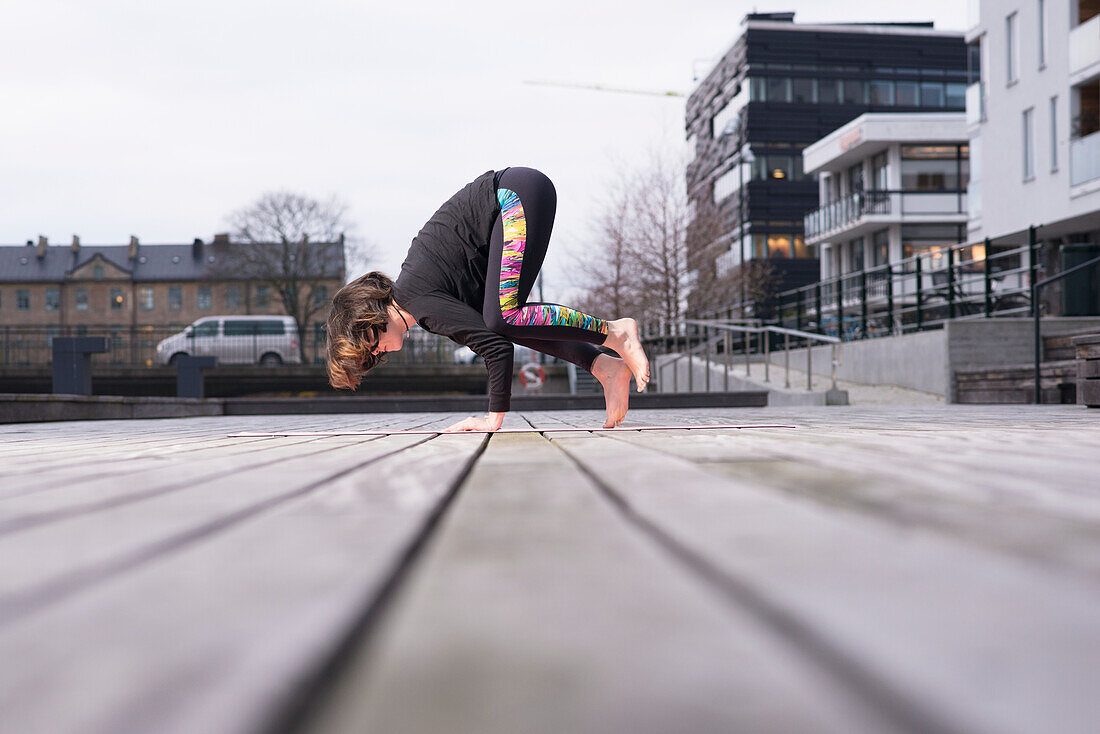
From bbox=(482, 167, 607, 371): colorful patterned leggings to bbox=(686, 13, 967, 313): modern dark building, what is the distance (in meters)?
35.1

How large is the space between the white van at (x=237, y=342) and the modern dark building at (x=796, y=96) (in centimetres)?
2061

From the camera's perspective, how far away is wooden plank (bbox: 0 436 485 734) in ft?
1.11

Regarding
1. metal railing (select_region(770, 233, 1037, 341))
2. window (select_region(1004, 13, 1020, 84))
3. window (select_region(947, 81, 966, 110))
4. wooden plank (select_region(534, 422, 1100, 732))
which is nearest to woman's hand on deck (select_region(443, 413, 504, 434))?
wooden plank (select_region(534, 422, 1100, 732))

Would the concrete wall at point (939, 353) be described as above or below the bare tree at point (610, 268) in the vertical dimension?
below

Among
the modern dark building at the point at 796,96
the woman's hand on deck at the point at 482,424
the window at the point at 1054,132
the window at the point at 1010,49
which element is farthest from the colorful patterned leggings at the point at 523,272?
the modern dark building at the point at 796,96

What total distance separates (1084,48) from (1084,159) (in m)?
2.33

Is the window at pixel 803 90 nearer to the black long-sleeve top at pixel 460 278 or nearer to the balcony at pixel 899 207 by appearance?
the balcony at pixel 899 207

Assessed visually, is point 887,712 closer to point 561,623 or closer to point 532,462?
point 561,623

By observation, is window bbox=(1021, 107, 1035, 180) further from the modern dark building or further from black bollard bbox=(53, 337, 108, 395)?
the modern dark building

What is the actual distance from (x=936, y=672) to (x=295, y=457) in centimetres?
151

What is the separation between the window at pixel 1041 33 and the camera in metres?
17.1

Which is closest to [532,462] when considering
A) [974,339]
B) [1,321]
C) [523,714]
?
[523,714]

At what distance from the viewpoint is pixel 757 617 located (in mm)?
430

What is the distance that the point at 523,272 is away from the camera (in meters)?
3.31
